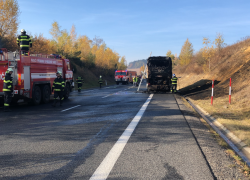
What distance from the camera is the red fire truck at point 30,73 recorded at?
1180 cm

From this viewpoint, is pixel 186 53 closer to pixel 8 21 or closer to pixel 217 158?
pixel 8 21

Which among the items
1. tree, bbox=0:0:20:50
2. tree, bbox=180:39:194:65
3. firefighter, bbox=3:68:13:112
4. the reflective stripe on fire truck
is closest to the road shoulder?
firefighter, bbox=3:68:13:112

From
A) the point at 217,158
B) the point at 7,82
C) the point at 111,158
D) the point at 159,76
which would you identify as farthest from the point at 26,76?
the point at 159,76

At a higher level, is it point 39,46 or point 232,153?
point 39,46

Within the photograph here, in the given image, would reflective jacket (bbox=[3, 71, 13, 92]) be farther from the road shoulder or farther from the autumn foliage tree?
the autumn foliage tree

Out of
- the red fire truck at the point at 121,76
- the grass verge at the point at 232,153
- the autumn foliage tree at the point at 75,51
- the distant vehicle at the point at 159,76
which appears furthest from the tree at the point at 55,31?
the grass verge at the point at 232,153

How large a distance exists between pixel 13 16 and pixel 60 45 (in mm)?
20618

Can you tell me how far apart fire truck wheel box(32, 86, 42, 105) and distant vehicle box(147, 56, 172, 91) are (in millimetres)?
10636

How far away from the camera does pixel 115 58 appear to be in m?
90.4

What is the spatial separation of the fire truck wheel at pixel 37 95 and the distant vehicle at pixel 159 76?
1064 cm

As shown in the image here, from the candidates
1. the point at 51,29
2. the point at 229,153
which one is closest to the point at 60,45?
the point at 51,29

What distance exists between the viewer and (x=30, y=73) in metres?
12.9

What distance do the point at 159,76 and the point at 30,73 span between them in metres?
11.9

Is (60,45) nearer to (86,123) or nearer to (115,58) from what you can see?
(115,58)
